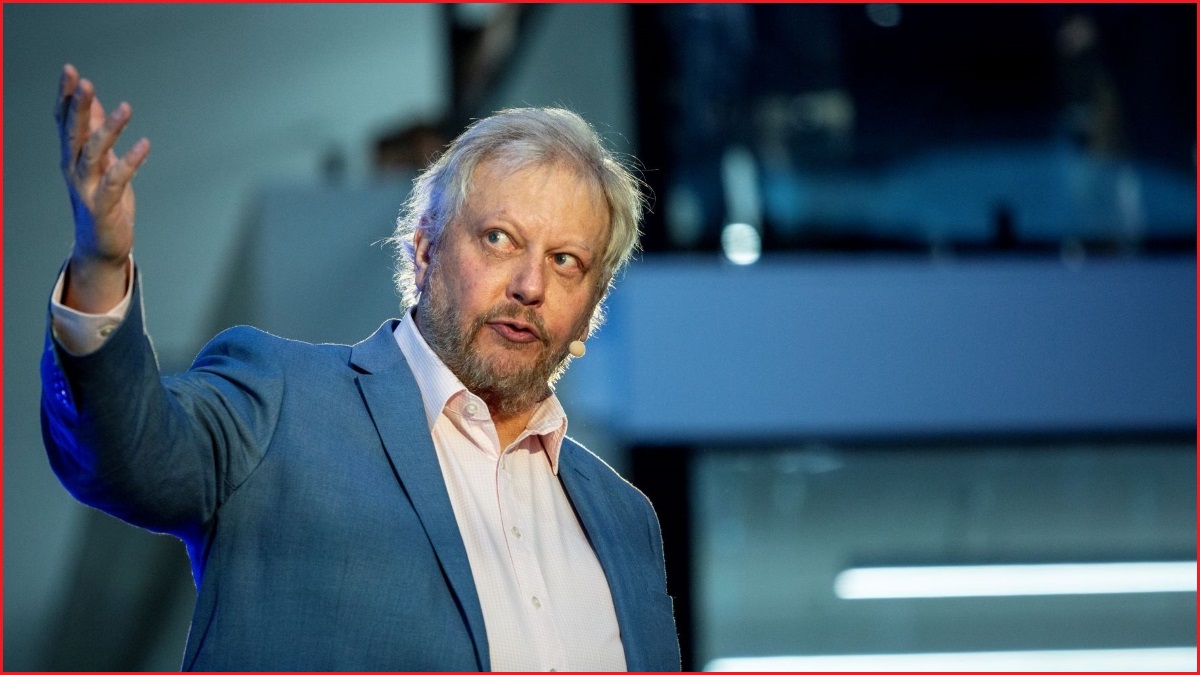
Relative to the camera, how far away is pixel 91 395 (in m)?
1.16

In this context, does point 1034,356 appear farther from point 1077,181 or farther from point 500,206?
point 500,206

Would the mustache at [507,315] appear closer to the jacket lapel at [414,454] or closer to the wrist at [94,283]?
the jacket lapel at [414,454]

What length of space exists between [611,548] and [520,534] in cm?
17

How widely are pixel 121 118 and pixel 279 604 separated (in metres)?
0.50

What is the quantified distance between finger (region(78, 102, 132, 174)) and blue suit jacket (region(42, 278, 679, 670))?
0.14m

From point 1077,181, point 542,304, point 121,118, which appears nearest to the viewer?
point 121,118

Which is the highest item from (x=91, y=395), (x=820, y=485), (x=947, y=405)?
(x=91, y=395)

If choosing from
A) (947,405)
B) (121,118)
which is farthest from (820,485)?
(121,118)

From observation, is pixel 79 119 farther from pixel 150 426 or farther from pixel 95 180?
pixel 150 426

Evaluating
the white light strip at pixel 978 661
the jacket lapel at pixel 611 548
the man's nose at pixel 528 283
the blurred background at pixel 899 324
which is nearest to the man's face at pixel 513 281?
the man's nose at pixel 528 283

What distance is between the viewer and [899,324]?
4285 millimetres

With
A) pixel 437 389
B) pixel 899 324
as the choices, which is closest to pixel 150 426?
pixel 437 389

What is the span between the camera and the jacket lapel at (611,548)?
1.55 metres

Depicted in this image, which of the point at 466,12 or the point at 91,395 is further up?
the point at 466,12
